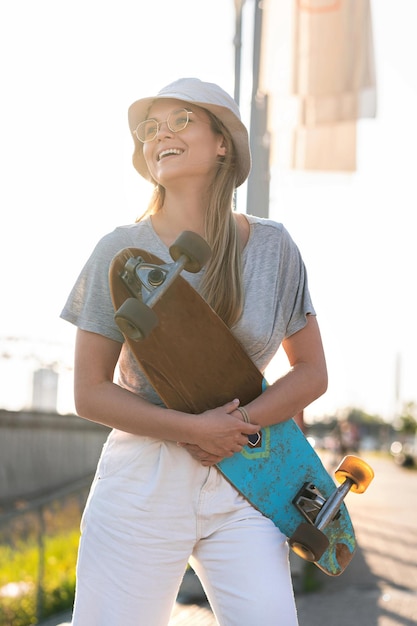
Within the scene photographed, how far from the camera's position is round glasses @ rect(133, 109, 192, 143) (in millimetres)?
2676

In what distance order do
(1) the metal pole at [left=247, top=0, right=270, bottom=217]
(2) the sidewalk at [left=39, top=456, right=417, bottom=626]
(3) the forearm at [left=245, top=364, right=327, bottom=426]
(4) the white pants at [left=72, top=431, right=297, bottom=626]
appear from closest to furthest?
(4) the white pants at [left=72, top=431, right=297, bottom=626] → (3) the forearm at [left=245, top=364, right=327, bottom=426] → (2) the sidewalk at [left=39, top=456, right=417, bottom=626] → (1) the metal pole at [left=247, top=0, right=270, bottom=217]

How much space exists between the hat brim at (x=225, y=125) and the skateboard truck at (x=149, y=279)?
538 mm

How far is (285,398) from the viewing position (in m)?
2.55

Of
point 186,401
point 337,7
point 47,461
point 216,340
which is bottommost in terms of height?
point 47,461

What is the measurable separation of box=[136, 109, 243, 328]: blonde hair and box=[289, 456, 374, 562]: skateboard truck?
522 mm

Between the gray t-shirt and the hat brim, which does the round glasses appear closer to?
the hat brim

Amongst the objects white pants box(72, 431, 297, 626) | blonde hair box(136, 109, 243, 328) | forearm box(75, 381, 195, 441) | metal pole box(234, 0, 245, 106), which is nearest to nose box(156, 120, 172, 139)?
blonde hair box(136, 109, 243, 328)

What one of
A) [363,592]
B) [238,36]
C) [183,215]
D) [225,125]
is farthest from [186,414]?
[238,36]

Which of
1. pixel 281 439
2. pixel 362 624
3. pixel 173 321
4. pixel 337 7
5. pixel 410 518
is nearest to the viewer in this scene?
pixel 173 321

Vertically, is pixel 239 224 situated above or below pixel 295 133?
below

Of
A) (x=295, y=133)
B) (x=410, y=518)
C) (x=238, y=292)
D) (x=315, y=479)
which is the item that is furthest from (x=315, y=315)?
(x=410, y=518)

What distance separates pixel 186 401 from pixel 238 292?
330 millimetres

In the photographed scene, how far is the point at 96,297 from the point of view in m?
2.56

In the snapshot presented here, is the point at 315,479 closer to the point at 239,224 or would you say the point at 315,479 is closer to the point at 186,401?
the point at 186,401
